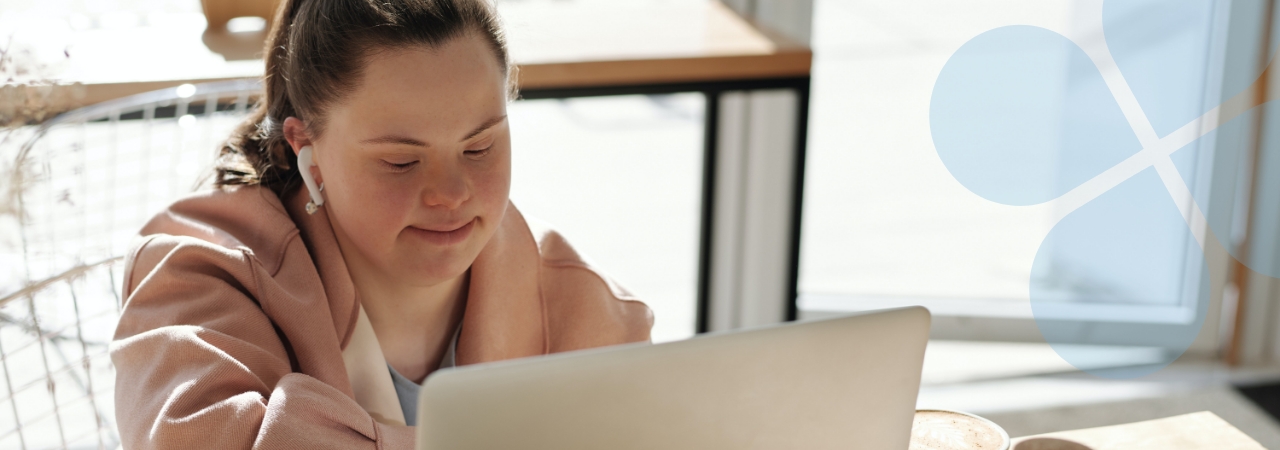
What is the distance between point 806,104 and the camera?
5.98ft

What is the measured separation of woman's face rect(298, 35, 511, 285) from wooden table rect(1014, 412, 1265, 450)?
0.52 meters

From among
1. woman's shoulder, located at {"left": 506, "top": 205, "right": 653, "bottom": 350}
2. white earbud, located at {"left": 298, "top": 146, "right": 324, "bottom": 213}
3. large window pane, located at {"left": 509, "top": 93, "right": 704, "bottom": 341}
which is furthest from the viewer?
large window pane, located at {"left": 509, "top": 93, "right": 704, "bottom": 341}

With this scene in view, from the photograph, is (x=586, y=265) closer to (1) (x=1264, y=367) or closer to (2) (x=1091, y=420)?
(2) (x=1091, y=420)

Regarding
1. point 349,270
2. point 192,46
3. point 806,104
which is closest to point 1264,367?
point 806,104

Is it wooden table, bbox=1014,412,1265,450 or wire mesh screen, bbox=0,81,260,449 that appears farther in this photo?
wire mesh screen, bbox=0,81,260,449

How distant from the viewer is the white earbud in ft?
3.18

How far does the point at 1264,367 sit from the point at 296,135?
2211 mm

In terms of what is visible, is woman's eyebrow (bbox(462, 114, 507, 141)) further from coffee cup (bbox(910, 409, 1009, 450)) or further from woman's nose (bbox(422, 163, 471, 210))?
coffee cup (bbox(910, 409, 1009, 450))

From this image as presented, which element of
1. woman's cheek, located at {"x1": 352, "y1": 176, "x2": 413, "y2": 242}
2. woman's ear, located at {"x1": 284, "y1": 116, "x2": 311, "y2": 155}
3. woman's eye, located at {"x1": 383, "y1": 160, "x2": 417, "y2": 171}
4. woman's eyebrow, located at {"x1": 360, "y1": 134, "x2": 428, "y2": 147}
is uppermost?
woman's eyebrow, located at {"x1": 360, "y1": 134, "x2": 428, "y2": 147}
